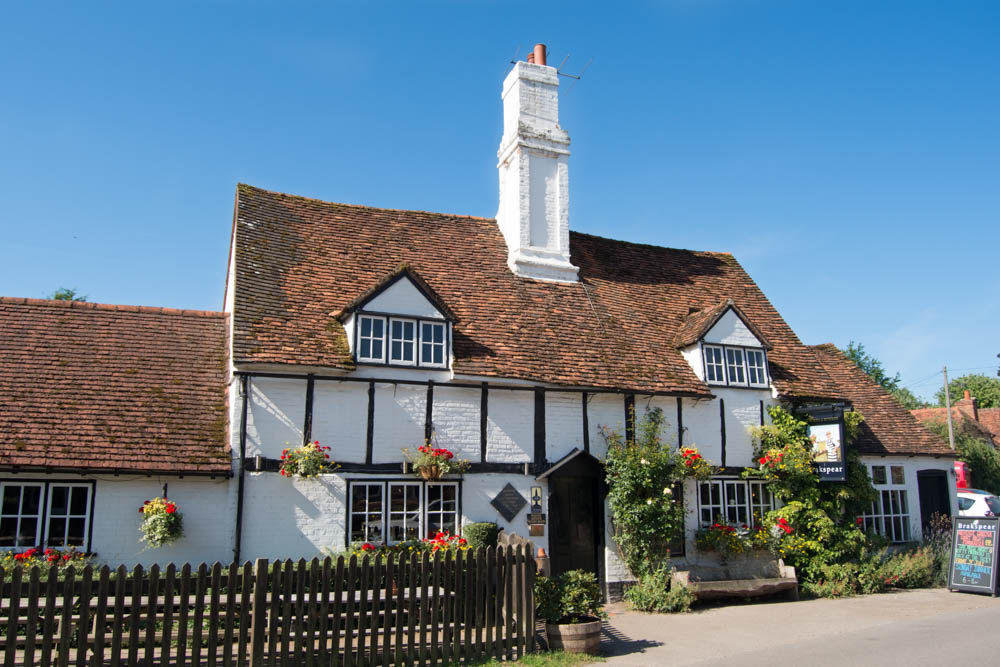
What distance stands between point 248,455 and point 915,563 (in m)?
13.4

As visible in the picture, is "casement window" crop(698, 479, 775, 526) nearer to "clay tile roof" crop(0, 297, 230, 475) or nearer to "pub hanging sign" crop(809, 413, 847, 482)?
"pub hanging sign" crop(809, 413, 847, 482)

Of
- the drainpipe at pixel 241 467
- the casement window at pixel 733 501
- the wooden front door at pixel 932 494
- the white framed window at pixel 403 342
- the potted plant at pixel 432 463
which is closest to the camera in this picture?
the drainpipe at pixel 241 467

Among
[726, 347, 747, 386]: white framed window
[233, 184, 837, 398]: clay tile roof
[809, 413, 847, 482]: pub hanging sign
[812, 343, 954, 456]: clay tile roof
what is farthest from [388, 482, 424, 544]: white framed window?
[812, 343, 954, 456]: clay tile roof

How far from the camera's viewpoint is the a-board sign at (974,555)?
1380 cm

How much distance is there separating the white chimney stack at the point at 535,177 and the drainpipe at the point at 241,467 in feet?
22.2

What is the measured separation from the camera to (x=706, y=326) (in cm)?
1592

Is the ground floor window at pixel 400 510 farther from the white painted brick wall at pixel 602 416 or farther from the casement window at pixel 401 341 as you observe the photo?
the white painted brick wall at pixel 602 416

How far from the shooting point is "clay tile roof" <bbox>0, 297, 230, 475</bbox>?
11422 mm

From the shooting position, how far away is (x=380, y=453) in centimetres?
1293

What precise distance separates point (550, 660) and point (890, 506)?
12008 mm

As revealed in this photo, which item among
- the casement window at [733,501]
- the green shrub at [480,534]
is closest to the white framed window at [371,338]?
the green shrub at [480,534]

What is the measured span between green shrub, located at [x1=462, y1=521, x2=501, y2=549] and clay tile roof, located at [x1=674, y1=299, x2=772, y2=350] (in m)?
6.10

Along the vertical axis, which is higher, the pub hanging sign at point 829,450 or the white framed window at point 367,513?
the pub hanging sign at point 829,450

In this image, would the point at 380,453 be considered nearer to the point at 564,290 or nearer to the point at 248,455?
the point at 248,455
